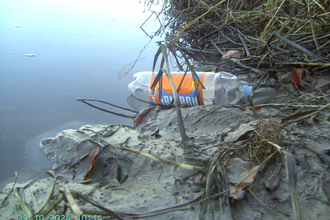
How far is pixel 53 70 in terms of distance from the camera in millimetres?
2502

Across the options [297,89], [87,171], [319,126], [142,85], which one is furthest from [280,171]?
[142,85]

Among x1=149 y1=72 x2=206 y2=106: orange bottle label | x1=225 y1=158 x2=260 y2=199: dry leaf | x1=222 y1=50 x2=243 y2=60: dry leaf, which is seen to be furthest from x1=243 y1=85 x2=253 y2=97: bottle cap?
x1=225 y1=158 x2=260 y2=199: dry leaf

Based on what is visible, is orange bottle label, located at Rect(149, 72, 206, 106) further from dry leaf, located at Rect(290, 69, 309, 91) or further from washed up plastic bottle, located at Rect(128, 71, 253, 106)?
dry leaf, located at Rect(290, 69, 309, 91)

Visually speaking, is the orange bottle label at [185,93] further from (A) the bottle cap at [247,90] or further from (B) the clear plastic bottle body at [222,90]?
(A) the bottle cap at [247,90]

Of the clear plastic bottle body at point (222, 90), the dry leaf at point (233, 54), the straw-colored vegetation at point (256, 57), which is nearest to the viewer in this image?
the straw-colored vegetation at point (256, 57)

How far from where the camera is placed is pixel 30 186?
→ 4.06 feet

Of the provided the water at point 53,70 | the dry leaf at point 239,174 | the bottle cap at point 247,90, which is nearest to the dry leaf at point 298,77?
the bottle cap at point 247,90

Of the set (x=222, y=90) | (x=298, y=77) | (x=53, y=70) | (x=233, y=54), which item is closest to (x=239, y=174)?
(x=222, y=90)

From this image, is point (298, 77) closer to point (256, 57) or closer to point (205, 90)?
point (256, 57)

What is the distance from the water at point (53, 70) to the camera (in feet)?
5.56

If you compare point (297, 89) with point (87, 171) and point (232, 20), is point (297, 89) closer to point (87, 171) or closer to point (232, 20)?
point (232, 20)

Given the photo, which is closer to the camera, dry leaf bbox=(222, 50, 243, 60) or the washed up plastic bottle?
the washed up plastic bottle

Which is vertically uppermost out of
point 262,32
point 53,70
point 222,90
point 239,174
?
point 262,32

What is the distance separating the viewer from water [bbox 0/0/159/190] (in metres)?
1.69
